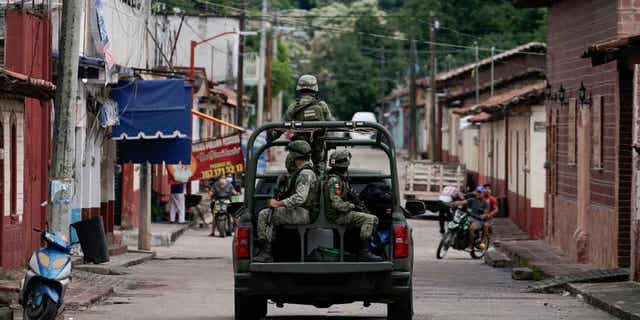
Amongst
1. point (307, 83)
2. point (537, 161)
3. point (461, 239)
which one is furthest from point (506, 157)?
point (307, 83)

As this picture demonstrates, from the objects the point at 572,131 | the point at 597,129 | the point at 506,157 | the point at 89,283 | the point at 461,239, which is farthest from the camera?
the point at 506,157

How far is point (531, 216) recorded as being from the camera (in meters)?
37.2

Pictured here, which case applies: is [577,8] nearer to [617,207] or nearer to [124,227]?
[617,207]

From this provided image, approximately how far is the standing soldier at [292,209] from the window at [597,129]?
12636 millimetres

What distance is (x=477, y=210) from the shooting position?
32.2 metres

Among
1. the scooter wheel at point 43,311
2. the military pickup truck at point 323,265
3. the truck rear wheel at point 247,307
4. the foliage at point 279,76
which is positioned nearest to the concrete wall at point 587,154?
the truck rear wheel at point 247,307

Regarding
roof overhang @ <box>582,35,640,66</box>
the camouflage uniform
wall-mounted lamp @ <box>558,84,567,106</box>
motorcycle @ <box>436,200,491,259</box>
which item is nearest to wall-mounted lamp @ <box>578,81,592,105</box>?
wall-mounted lamp @ <box>558,84,567,106</box>

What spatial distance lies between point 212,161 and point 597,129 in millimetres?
15450

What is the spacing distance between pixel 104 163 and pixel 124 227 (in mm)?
5395

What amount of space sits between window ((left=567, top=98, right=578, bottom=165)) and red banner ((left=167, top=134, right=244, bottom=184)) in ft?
38.3

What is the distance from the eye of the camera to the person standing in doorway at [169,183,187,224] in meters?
40.7

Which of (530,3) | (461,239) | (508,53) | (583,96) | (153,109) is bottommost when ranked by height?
(461,239)

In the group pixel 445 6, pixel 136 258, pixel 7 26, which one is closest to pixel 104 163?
pixel 136 258

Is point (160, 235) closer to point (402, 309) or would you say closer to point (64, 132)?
point (64, 132)
